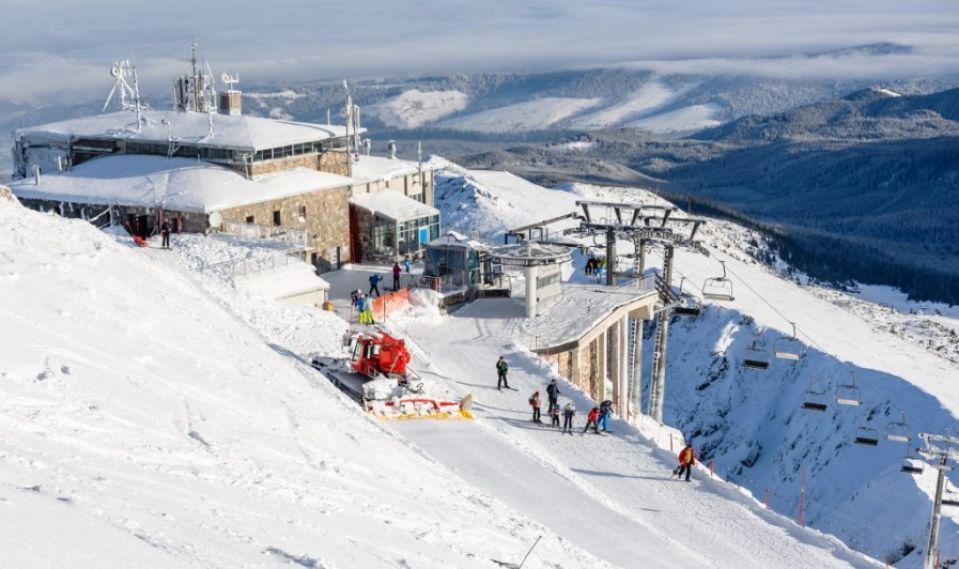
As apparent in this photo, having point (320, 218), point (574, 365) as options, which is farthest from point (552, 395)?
point (320, 218)

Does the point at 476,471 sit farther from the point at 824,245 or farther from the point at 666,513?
the point at 824,245

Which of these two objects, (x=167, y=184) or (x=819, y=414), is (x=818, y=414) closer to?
(x=819, y=414)

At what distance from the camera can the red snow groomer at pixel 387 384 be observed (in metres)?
28.6

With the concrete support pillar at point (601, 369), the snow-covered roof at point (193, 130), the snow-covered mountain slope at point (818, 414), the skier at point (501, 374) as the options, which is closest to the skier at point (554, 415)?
the skier at point (501, 374)

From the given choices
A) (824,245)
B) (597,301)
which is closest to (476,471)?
(597,301)

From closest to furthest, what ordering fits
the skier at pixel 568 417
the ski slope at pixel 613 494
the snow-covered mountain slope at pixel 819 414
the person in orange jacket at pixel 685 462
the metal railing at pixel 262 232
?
the ski slope at pixel 613 494 → the person in orange jacket at pixel 685 462 → the skier at pixel 568 417 → the snow-covered mountain slope at pixel 819 414 → the metal railing at pixel 262 232

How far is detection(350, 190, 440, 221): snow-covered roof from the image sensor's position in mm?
48312

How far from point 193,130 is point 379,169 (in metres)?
9.55

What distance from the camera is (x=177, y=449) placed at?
58.4 feet

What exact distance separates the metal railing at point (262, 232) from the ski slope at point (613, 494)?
36.7 feet

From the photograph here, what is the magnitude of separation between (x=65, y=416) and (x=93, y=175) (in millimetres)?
30634

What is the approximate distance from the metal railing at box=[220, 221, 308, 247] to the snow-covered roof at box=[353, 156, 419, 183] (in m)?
8.86

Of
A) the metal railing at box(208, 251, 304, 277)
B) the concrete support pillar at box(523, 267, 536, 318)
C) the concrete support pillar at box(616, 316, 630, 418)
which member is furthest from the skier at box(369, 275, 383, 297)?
the concrete support pillar at box(616, 316, 630, 418)

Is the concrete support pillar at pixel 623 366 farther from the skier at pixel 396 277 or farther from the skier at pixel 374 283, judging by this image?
the skier at pixel 374 283
